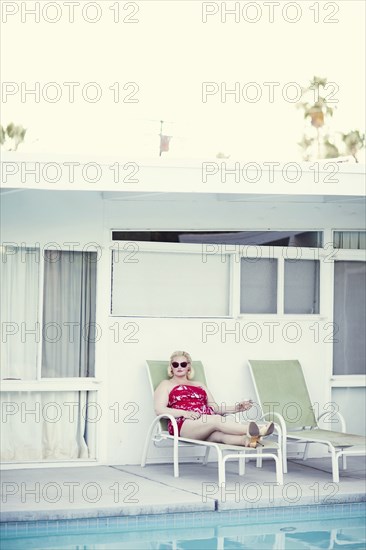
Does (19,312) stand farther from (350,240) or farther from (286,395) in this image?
(350,240)

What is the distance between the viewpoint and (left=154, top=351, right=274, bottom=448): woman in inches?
318

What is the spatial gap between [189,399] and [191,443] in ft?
1.44

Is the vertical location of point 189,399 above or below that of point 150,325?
below

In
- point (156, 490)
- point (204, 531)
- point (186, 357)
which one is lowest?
point (204, 531)

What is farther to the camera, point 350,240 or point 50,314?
point 350,240

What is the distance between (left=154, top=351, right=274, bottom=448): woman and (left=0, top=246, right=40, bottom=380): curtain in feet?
4.01

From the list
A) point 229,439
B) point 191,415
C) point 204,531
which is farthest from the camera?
point 191,415

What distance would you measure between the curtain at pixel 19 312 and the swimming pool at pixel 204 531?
2212 mm

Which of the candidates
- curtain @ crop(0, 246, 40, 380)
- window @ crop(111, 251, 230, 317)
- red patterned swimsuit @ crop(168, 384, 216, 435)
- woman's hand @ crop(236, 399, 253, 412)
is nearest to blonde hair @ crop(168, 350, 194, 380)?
red patterned swimsuit @ crop(168, 384, 216, 435)

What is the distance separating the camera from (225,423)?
324 inches

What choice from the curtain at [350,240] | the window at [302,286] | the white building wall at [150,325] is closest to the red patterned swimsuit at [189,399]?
the white building wall at [150,325]

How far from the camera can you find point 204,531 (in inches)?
279

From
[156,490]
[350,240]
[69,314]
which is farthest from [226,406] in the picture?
[350,240]

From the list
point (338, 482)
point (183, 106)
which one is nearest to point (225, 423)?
point (338, 482)
